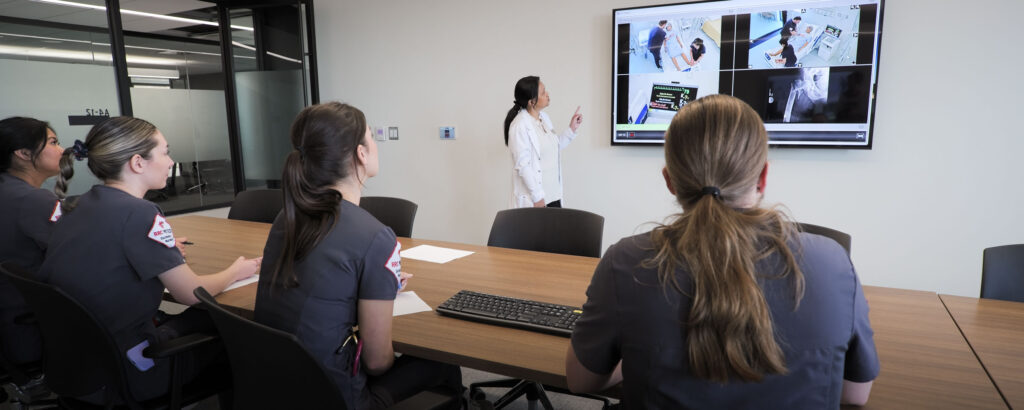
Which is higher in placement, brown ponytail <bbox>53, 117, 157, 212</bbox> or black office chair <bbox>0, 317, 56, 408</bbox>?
brown ponytail <bbox>53, 117, 157, 212</bbox>

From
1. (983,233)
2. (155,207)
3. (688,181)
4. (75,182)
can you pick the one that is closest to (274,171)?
(75,182)

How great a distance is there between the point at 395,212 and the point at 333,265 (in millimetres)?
1559

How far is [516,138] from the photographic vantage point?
353cm

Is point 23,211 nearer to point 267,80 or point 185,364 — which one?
point 185,364

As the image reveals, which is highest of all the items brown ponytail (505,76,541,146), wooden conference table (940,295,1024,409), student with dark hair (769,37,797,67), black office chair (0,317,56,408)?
student with dark hair (769,37,797,67)

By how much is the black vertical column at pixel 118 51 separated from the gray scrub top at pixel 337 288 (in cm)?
380

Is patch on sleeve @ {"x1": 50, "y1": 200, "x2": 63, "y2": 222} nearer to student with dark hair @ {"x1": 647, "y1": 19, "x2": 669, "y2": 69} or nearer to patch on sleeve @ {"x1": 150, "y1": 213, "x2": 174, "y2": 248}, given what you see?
patch on sleeve @ {"x1": 150, "y1": 213, "x2": 174, "y2": 248}

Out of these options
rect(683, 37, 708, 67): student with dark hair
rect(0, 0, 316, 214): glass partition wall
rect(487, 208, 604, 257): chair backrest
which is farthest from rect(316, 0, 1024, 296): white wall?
rect(487, 208, 604, 257): chair backrest

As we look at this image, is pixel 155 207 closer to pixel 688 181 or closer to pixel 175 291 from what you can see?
pixel 175 291

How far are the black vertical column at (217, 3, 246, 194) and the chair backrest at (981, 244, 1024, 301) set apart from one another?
5206mm

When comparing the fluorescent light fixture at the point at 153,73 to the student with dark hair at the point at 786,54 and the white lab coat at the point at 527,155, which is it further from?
the student with dark hair at the point at 786,54

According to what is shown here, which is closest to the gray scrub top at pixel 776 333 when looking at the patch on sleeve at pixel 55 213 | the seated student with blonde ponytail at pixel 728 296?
the seated student with blonde ponytail at pixel 728 296

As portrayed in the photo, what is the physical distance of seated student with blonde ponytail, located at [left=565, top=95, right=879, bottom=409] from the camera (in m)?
0.91

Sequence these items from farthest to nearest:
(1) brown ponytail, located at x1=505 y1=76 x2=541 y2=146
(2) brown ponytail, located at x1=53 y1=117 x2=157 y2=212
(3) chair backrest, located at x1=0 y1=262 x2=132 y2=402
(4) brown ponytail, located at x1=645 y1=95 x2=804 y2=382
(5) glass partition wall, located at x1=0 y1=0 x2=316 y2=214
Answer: (5) glass partition wall, located at x1=0 y1=0 x2=316 y2=214 < (1) brown ponytail, located at x1=505 y1=76 x2=541 y2=146 < (2) brown ponytail, located at x1=53 y1=117 x2=157 y2=212 < (3) chair backrest, located at x1=0 y1=262 x2=132 y2=402 < (4) brown ponytail, located at x1=645 y1=95 x2=804 y2=382
